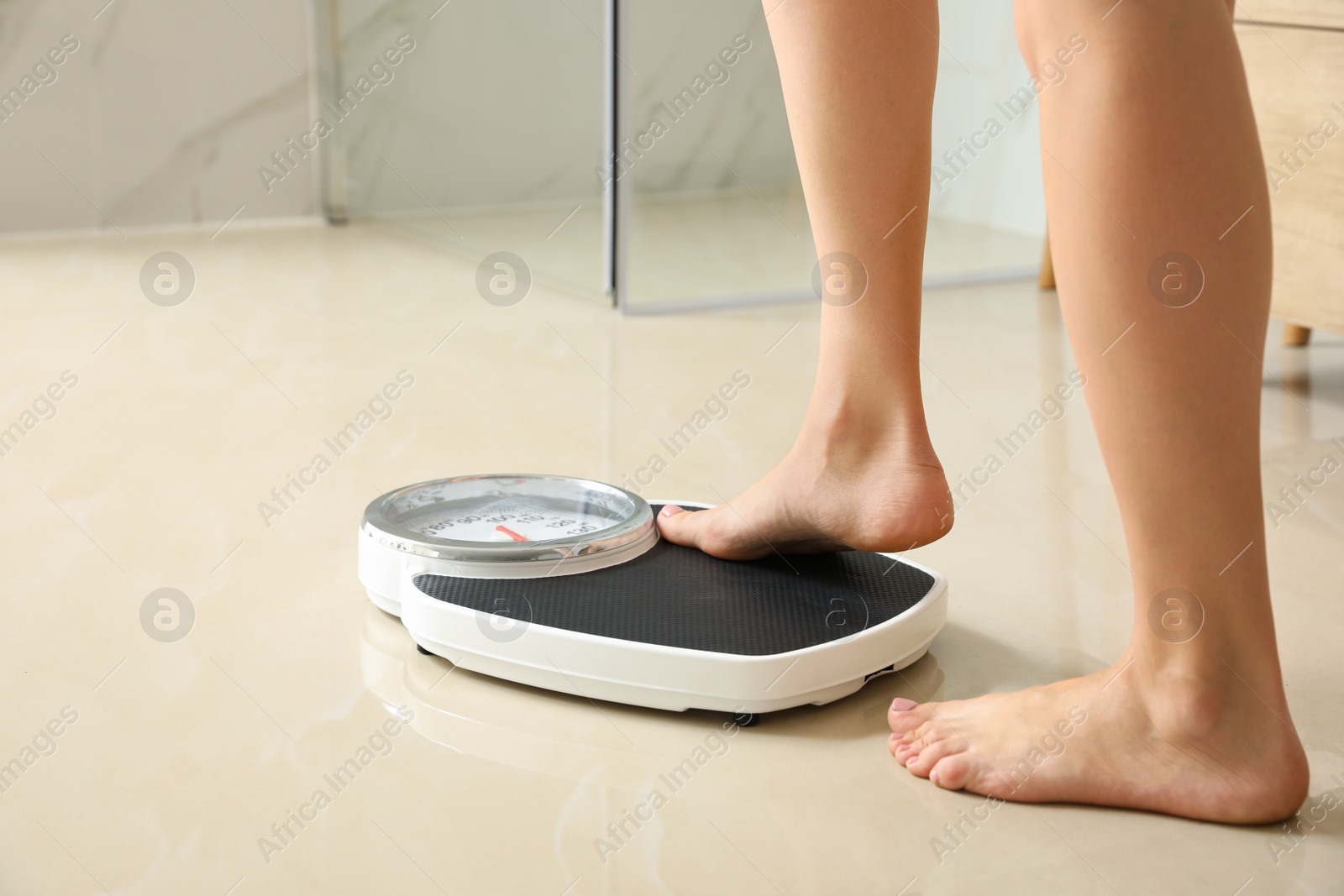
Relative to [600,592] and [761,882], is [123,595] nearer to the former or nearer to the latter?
[600,592]

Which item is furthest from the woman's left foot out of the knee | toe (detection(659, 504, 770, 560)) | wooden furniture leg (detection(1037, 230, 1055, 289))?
wooden furniture leg (detection(1037, 230, 1055, 289))

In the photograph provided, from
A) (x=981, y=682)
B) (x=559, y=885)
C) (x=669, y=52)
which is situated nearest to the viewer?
(x=559, y=885)

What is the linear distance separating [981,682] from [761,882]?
0.31m

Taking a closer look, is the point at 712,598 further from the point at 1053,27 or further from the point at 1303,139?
the point at 1303,139

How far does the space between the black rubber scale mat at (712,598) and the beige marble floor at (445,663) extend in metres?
0.06

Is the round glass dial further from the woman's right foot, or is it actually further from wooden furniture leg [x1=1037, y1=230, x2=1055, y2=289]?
wooden furniture leg [x1=1037, y1=230, x2=1055, y2=289]

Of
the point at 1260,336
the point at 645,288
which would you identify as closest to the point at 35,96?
the point at 645,288

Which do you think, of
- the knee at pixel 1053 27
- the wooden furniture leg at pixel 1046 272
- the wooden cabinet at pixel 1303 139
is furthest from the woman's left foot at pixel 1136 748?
the wooden furniture leg at pixel 1046 272

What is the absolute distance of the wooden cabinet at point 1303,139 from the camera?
1668mm

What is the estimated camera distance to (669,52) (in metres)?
2.00

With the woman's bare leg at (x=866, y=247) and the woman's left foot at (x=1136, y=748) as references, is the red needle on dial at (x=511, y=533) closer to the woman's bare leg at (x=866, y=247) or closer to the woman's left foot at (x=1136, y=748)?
the woman's bare leg at (x=866, y=247)

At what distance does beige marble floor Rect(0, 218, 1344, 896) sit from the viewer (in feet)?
2.27

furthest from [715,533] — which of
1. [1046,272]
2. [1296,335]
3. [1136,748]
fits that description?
[1046,272]

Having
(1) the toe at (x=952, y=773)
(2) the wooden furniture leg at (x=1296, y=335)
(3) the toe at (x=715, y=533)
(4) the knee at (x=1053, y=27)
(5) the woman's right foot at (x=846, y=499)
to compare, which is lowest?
(2) the wooden furniture leg at (x=1296, y=335)
